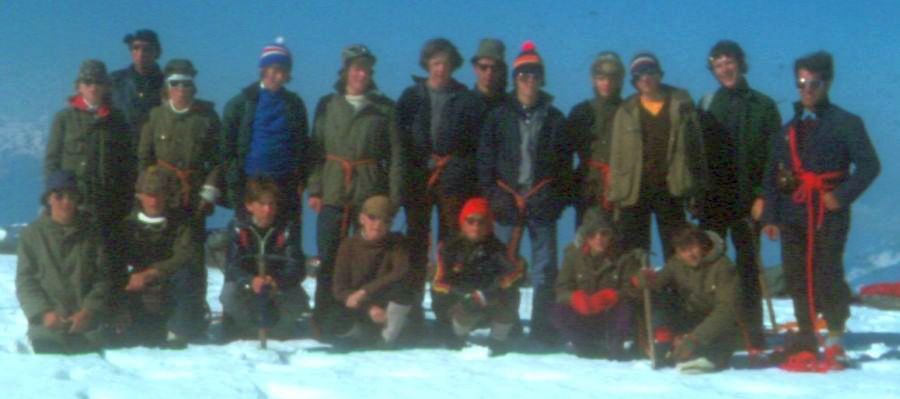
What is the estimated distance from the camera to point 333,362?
801 cm

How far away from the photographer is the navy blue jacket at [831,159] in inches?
300

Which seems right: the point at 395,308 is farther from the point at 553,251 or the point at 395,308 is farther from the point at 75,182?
the point at 75,182

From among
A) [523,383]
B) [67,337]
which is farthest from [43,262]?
[523,383]

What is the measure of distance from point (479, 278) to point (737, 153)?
82.9 inches

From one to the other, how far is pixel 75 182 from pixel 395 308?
7.95 feet

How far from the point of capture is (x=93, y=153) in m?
8.73

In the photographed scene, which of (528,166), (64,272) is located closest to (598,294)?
(528,166)

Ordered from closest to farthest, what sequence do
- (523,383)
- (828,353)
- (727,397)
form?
(727,397) < (523,383) < (828,353)

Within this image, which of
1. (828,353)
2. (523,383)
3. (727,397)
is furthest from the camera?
(828,353)

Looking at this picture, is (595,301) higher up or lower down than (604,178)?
lower down

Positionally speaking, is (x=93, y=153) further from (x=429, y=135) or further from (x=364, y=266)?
(x=429, y=135)

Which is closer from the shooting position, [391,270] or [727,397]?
[727,397]

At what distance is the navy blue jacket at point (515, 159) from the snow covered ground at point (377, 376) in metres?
1.07

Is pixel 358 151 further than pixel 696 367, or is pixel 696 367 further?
pixel 358 151
